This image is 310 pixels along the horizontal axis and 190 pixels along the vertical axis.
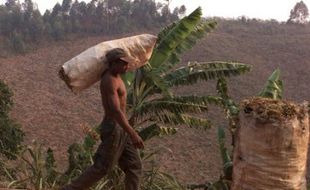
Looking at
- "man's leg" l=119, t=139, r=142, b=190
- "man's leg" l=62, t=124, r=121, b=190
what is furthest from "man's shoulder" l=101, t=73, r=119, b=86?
"man's leg" l=119, t=139, r=142, b=190

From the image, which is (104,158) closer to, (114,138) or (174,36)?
(114,138)

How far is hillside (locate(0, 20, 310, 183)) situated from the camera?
24.5 m

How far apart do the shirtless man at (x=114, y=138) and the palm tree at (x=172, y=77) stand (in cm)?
445

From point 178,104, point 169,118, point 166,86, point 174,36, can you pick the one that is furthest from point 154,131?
point 174,36

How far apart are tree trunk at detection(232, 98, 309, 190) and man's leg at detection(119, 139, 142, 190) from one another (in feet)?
3.20

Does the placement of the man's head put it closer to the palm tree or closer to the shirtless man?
the shirtless man

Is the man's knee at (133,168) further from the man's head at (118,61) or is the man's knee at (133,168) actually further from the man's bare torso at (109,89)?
the man's head at (118,61)

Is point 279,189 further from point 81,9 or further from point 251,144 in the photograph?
point 81,9

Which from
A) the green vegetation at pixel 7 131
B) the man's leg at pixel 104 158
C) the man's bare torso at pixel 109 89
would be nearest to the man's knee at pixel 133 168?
the man's leg at pixel 104 158

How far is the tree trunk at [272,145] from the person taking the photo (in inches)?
152

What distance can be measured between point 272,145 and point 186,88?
3080 centimetres

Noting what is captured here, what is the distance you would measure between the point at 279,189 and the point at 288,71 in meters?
35.7

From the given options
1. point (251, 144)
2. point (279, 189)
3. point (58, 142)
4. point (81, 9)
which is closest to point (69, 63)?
point (251, 144)

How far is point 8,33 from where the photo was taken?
4259 cm
